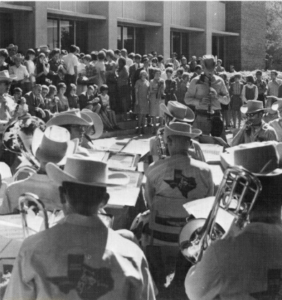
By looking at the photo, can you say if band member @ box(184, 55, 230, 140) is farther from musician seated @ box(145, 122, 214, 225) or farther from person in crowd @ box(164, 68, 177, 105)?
person in crowd @ box(164, 68, 177, 105)

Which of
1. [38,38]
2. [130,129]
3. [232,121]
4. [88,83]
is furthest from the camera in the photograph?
[38,38]

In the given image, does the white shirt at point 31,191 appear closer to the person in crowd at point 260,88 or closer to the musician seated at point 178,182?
the musician seated at point 178,182

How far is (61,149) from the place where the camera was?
13.8 feet

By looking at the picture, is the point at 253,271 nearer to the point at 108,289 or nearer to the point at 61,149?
the point at 108,289

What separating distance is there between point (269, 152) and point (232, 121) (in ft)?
51.1

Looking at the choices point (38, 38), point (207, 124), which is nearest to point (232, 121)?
point (38, 38)

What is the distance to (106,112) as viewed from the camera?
48.6 ft

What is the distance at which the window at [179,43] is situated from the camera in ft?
96.8

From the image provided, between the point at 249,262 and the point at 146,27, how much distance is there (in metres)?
25.2

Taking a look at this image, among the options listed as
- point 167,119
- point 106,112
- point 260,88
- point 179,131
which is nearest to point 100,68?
point 106,112

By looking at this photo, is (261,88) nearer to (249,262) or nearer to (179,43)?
(179,43)

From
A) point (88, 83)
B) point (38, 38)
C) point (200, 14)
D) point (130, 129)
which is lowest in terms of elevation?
point (130, 129)

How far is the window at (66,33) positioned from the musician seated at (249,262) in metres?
19.6

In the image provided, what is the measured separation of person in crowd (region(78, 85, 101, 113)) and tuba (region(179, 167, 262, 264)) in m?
10.7
